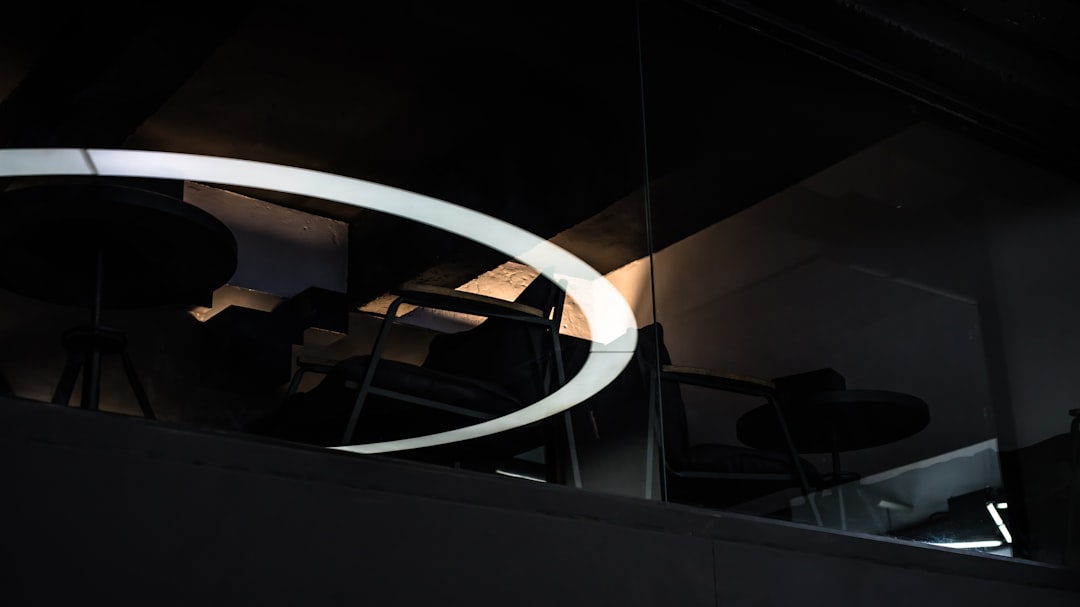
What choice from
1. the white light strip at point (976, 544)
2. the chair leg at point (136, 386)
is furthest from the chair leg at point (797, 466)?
the chair leg at point (136, 386)

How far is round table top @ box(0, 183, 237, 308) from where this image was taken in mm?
1555

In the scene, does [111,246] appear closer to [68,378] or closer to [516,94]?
[68,378]

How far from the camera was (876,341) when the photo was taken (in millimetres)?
2994

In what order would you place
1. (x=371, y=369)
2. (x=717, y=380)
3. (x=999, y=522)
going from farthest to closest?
(x=999, y=522) → (x=717, y=380) → (x=371, y=369)

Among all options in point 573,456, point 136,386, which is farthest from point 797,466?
point 136,386

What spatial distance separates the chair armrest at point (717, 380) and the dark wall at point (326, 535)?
47cm

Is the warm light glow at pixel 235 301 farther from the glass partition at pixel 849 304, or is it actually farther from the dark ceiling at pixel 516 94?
the glass partition at pixel 849 304

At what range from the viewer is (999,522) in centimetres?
300

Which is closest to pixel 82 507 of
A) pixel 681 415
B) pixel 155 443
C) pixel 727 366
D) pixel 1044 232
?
pixel 155 443

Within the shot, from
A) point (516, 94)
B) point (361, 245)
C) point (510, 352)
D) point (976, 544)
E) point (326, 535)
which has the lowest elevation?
point (326, 535)

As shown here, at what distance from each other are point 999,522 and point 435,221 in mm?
1933

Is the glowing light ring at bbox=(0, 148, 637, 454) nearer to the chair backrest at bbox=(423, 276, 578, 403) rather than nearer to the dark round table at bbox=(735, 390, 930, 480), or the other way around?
the chair backrest at bbox=(423, 276, 578, 403)

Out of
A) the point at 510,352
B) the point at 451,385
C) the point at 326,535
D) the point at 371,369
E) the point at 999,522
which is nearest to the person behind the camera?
the point at 326,535

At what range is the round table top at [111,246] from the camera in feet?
5.10
